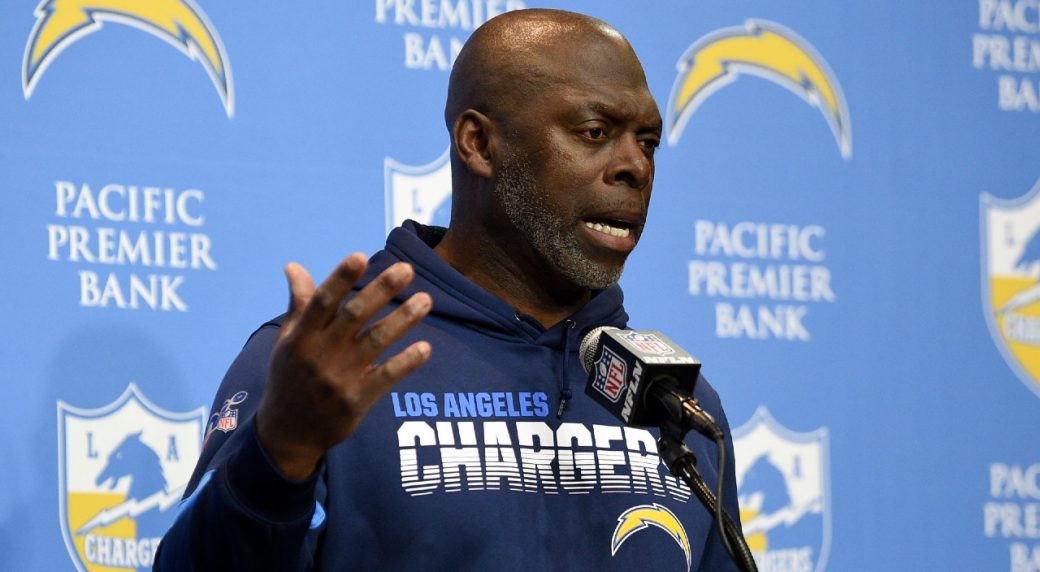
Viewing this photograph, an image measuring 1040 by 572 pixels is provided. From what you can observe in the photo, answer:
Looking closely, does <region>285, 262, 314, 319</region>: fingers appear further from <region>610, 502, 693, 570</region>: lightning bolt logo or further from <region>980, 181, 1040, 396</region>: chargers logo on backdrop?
<region>980, 181, 1040, 396</region>: chargers logo on backdrop

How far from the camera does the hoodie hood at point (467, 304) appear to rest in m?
1.87

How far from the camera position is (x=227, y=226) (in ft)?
7.36

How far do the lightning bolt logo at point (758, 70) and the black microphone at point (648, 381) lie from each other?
3.69ft

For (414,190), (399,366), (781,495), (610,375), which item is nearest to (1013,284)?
(781,495)

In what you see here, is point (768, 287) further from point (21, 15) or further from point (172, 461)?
point (21, 15)

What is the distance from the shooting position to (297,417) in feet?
4.34

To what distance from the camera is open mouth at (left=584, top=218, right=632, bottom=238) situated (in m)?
1.88

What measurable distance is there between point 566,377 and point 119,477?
698 mm

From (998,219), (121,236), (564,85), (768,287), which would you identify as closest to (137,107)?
(121,236)

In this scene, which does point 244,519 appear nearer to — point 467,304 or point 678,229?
point 467,304

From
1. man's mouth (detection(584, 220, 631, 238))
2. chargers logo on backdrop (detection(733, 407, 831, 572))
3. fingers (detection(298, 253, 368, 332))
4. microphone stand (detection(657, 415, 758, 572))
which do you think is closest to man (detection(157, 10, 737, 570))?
man's mouth (detection(584, 220, 631, 238))

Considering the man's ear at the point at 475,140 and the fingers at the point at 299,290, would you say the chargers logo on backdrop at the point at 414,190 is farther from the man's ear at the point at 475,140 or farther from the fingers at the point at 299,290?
the fingers at the point at 299,290

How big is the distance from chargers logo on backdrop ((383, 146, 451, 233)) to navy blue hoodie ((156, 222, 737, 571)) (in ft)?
1.39

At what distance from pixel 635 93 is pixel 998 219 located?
1.17 metres
